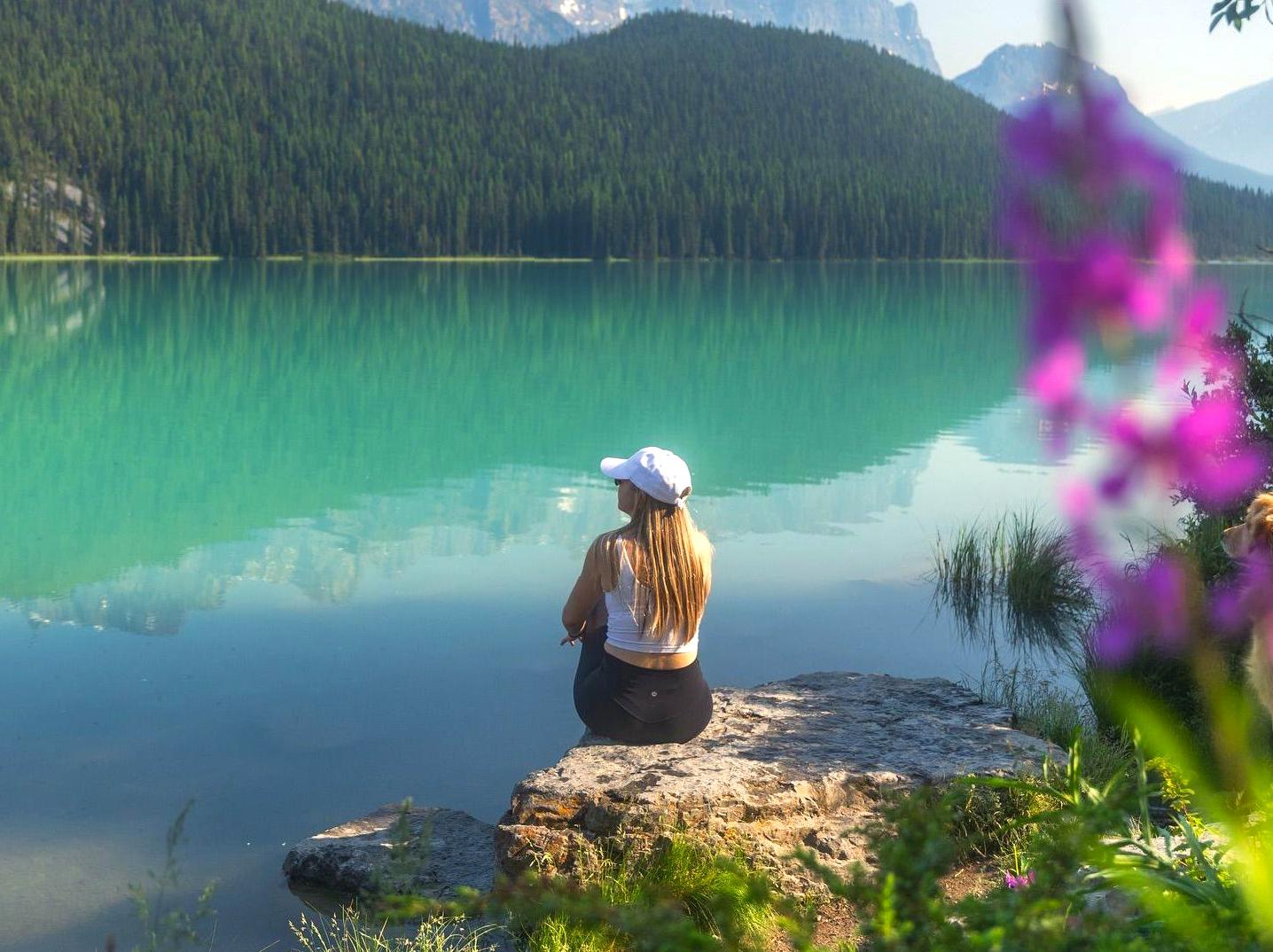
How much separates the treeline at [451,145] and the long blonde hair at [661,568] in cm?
9507

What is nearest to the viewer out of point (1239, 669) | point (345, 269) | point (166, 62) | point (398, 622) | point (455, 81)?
point (1239, 669)

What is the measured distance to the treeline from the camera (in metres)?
105

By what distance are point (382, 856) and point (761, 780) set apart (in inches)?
60.0

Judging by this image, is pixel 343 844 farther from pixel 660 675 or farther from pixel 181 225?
pixel 181 225

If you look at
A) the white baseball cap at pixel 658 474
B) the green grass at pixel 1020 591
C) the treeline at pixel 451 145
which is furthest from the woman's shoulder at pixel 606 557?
the treeline at pixel 451 145

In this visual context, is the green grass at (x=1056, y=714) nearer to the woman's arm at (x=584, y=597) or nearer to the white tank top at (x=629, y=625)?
the white tank top at (x=629, y=625)

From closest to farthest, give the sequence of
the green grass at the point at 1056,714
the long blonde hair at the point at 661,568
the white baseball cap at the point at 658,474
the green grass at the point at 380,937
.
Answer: the green grass at the point at 380,937 → the white baseball cap at the point at 658,474 → the long blonde hair at the point at 661,568 → the green grass at the point at 1056,714

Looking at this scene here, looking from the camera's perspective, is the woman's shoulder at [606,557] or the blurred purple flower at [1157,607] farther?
the woman's shoulder at [606,557]

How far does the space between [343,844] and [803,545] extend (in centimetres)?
679

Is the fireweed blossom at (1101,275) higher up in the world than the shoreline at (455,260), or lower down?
lower down

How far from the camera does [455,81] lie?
14988cm

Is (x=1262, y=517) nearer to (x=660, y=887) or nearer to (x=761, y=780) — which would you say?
(x=660, y=887)

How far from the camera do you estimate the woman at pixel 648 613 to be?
5.31 meters

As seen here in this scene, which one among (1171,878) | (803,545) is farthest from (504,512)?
(1171,878)
